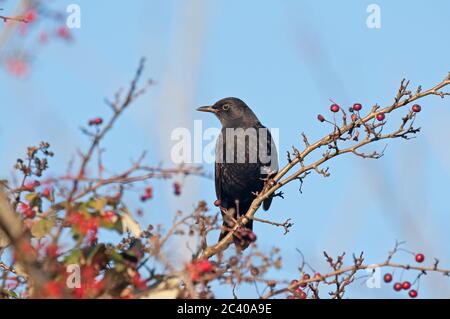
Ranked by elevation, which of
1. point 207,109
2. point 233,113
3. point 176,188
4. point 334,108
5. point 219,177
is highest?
point 207,109

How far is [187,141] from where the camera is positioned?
429 cm

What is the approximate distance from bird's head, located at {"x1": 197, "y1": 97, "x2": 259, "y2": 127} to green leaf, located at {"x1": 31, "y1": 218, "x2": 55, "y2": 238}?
199 inches

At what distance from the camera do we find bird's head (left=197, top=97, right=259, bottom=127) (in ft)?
26.8

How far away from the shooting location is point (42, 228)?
3137 millimetres

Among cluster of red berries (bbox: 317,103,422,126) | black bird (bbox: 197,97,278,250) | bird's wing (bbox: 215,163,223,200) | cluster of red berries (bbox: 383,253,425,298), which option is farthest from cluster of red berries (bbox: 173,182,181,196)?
bird's wing (bbox: 215,163,223,200)

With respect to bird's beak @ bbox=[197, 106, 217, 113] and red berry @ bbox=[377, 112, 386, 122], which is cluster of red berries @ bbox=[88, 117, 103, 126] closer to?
red berry @ bbox=[377, 112, 386, 122]

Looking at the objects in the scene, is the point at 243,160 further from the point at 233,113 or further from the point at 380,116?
the point at 380,116

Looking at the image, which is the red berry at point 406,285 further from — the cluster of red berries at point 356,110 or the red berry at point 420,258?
the cluster of red berries at point 356,110

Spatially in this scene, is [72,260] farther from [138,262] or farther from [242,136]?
[242,136]

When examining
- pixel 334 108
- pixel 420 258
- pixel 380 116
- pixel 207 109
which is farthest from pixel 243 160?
A: pixel 420 258

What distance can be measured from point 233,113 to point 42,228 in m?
5.26

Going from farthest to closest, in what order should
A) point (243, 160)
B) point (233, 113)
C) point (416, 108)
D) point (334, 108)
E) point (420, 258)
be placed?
point (233, 113), point (243, 160), point (334, 108), point (416, 108), point (420, 258)

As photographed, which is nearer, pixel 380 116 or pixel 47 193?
pixel 47 193
